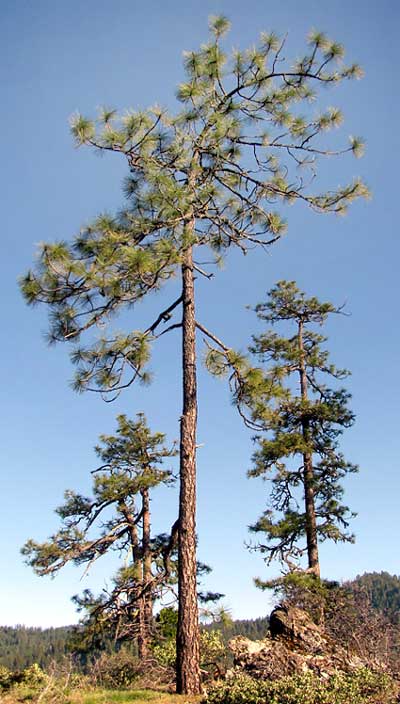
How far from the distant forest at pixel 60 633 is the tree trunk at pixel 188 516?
1.40 m

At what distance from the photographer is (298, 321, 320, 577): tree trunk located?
15.8 metres

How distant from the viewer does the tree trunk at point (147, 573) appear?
9934 millimetres

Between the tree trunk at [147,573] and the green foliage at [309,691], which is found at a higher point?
the tree trunk at [147,573]

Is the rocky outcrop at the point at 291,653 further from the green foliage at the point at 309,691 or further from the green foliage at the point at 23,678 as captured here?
the green foliage at the point at 23,678

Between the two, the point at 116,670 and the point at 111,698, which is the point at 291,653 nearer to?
the point at 111,698

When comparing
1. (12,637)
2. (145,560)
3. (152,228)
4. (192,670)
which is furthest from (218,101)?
(12,637)

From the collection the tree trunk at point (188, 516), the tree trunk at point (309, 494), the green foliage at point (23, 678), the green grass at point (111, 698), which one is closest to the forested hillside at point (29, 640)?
the tree trunk at point (309, 494)

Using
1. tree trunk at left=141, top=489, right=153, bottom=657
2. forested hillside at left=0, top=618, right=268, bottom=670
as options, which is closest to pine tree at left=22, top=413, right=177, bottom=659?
tree trunk at left=141, top=489, right=153, bottom=657

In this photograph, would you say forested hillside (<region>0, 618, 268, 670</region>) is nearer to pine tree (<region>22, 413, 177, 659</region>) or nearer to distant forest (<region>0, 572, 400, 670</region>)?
distant forest (<region>0, 572, 400, 670</region>)

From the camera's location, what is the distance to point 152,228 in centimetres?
974

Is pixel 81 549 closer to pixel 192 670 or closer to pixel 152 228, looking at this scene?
pixel 192 670

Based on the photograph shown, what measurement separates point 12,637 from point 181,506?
7107 inches

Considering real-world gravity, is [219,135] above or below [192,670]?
above

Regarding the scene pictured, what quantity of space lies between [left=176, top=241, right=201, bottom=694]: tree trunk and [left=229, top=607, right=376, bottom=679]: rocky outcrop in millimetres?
1177
